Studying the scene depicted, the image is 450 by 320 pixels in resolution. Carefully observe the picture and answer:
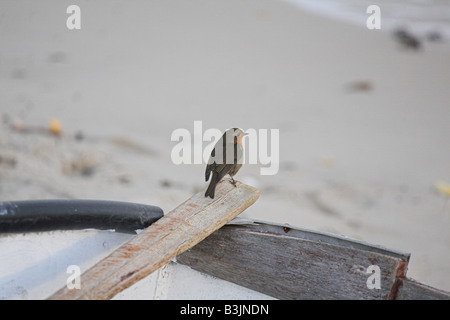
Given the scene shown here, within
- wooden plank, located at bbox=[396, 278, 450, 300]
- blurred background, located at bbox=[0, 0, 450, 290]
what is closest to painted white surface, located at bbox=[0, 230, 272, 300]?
wooden plank, located at bbox=[396, 278, 450, 300]

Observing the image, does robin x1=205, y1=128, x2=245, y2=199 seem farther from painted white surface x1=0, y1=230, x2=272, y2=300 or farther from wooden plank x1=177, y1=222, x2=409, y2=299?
painted white surface x1=0, y1=230, x2=272, y2=300

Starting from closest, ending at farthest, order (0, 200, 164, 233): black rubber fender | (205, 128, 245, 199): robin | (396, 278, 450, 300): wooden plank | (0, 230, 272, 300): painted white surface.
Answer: (396, 278, 450, 300): wooden plank
(0, 200, 164, 233): black rubber fender
(0, 230, 272, 300): painted white surface
(205, 128, 245, 199): robin

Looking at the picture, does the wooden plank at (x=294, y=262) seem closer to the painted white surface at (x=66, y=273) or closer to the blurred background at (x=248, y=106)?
the painted white surface at (x=66, y=273)

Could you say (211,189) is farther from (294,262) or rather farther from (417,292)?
(417,292)

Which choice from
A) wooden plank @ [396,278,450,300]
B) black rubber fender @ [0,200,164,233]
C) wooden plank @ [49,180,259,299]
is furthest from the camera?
black rubber fender @ [0,200,164,233]

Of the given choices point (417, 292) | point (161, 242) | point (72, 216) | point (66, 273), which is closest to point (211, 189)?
point (161, 242)

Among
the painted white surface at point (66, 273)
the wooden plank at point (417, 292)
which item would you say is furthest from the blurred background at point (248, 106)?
the wooden plank at point (417, 292)
